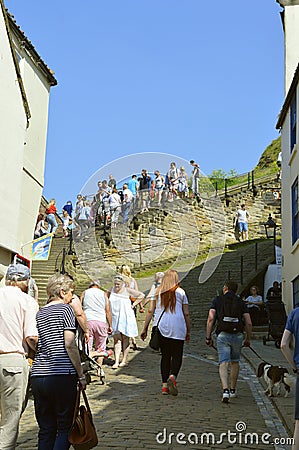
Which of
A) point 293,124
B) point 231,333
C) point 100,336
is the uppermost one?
point 293,124

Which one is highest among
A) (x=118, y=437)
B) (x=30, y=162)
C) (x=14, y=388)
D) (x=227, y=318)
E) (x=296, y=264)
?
(x=30, y=162)

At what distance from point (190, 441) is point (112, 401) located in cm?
260

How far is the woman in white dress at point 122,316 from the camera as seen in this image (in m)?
12.7

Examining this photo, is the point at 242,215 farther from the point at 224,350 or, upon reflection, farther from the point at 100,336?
the point at 224,350

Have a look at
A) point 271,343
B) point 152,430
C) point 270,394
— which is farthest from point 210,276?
point 152,430

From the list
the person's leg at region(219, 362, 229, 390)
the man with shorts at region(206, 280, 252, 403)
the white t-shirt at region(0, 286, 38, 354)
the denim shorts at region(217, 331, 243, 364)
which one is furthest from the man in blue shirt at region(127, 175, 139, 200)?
the white t-shirt at region(0, 286, 38, 354)

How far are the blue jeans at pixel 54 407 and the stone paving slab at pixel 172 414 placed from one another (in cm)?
121

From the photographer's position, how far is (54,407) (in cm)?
552

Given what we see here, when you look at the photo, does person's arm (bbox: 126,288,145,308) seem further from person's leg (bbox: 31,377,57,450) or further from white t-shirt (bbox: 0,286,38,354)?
person's leg (bbox: 31,377,57,450)

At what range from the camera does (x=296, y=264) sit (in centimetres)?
1777

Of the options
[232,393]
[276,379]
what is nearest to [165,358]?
[232,393]

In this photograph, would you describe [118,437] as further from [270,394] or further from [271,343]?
[271,343]

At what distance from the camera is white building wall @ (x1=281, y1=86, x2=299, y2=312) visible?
1833 cm

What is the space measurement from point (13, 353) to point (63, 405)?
0.78 m
